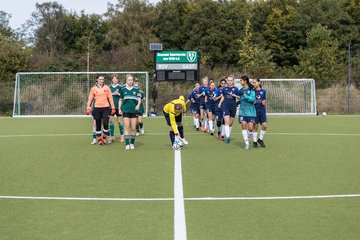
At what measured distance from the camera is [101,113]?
14969 millimetres

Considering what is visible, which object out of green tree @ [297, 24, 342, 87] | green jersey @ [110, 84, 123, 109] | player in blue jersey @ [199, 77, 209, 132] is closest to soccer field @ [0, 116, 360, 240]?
green jersey @ [110, 84, 123, 109]

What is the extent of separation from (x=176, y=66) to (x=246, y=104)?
56.0 feet

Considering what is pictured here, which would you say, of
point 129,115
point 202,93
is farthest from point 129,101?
point 202,93

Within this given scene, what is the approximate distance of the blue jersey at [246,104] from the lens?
44.9 feet

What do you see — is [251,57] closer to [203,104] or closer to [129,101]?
[203,104]

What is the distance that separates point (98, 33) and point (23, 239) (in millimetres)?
62013

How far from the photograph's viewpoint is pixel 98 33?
2598 inches

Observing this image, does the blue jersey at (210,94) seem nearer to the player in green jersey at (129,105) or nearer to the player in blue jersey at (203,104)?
the player in blue jersey at (203,104)

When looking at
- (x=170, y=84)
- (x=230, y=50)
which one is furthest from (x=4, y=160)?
(x=230, y=50)

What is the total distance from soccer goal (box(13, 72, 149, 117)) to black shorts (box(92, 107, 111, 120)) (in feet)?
53.2

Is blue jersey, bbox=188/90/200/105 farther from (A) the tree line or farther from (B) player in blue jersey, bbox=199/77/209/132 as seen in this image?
(A) the tree line

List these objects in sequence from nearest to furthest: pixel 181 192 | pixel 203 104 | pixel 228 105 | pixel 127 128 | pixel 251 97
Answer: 1. pixel 181 192
2. pixel 251 97
3. pixel 127 128
4. pixel 228 105
5. pixel 203 104

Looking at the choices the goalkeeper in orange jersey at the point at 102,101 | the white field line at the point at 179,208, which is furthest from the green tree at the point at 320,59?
the white field line at the point at 179,208

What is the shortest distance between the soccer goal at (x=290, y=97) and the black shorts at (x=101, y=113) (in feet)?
62.0
